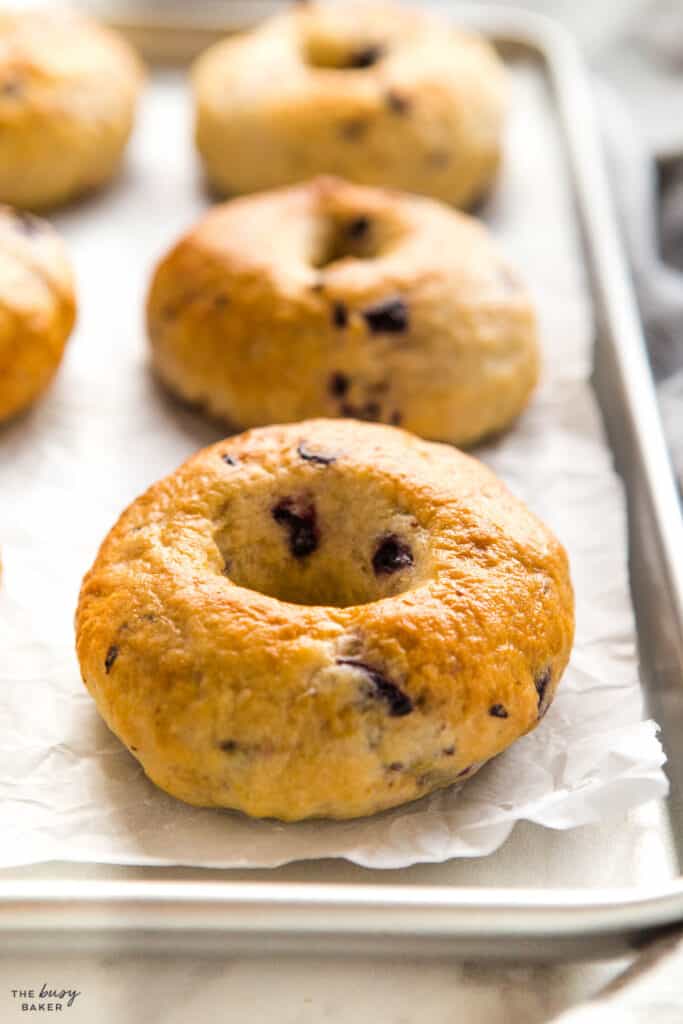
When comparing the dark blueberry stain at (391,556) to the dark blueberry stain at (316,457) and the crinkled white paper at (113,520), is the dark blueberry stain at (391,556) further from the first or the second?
the crinkled white paper at (113,520)

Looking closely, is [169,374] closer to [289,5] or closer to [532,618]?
[532,618]

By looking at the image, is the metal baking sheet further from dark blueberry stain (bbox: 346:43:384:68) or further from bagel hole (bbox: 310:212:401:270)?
dark blueberry stain (bbox: 346:43:384:68)

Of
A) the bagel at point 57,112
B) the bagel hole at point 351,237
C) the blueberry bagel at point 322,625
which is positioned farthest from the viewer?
the bagel at point 57,112

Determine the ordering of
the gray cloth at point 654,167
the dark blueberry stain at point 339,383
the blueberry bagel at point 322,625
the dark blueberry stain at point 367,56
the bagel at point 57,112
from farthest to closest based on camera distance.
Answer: the dark blueberry stain at point 367,56 < the bagel at point 57,112 < the gray cloth at point 654,167 < the dark blueberry stain at point 339,383 < the blueberry bagel at point 322,625

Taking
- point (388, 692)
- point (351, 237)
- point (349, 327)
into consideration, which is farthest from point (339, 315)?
point (388, 692)

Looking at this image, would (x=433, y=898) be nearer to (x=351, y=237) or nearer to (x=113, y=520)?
(x=113, y=520)

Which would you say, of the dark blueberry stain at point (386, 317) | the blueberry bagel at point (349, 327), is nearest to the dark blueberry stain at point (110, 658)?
the blueberry bagel at point (349, 327)

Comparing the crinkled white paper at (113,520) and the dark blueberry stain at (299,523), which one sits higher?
the dark blueberry stain at (299,523)
